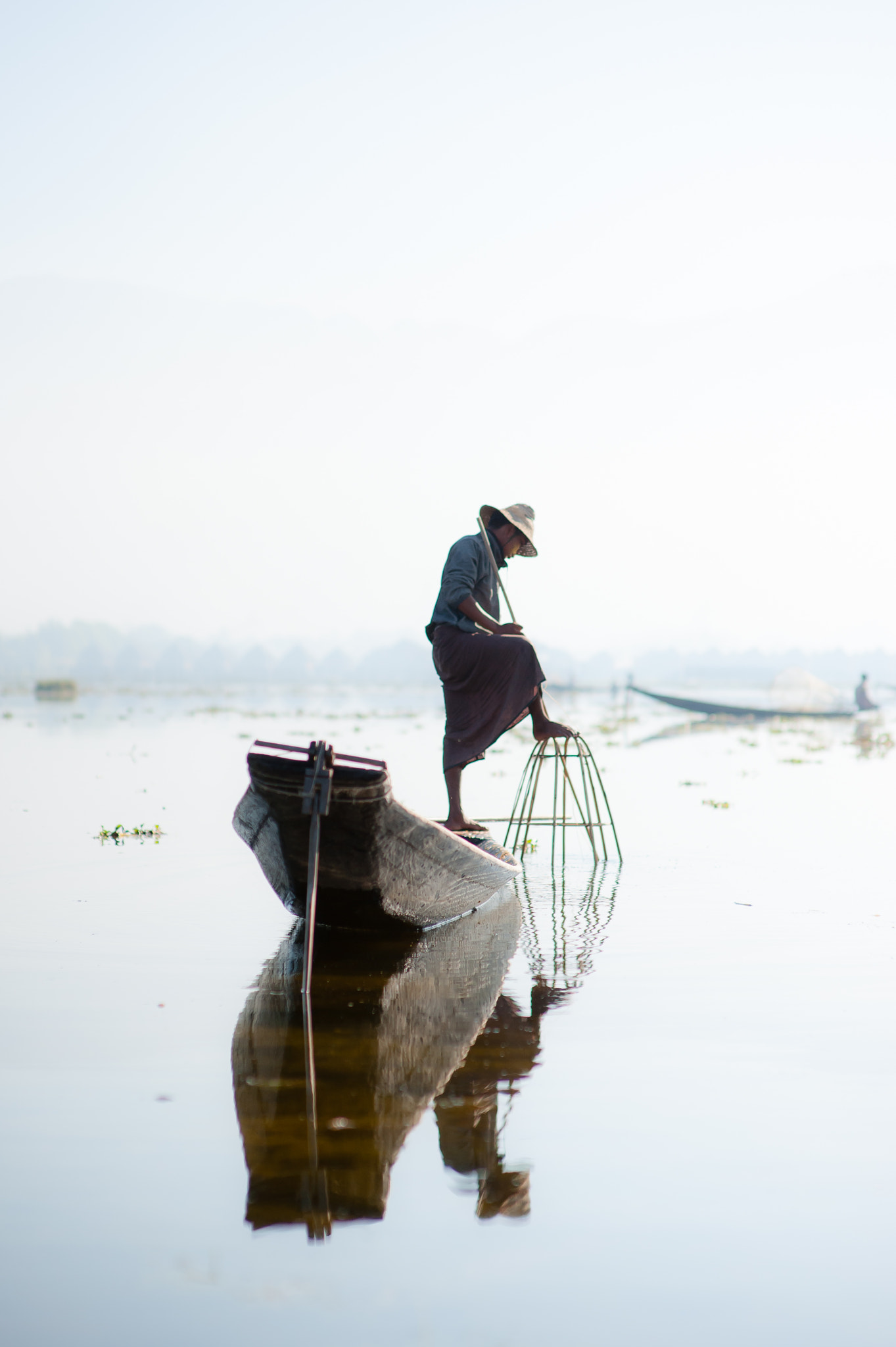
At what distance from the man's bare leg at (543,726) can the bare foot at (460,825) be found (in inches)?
25.3

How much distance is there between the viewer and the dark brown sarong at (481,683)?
6.36 m

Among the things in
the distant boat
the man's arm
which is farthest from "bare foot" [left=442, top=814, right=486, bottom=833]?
the distant boat

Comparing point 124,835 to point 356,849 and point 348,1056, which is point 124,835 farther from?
point 348,1056

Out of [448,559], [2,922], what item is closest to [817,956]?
[448,559]

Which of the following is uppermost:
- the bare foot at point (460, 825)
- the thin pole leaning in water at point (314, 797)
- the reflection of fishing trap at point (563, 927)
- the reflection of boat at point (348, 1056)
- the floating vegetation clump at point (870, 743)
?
the thin pole leaning in water at point (314, 797)

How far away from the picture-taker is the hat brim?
654 centimetres

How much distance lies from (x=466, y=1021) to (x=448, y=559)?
305cm

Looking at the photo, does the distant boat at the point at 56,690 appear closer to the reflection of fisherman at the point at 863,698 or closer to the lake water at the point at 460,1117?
the reflection of fisherman at the point at 863,698

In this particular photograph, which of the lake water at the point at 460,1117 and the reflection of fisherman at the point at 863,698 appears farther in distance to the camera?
the reflection of fisherman at the point at 863,698

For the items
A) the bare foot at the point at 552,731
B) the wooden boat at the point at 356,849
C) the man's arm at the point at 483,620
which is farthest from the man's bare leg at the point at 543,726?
the wooden boat at the point at 356,849

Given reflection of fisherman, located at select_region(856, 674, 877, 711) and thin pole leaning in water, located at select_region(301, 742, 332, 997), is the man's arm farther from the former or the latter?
reflection of fisherman, located at select_region(856, 674, 877, 711)

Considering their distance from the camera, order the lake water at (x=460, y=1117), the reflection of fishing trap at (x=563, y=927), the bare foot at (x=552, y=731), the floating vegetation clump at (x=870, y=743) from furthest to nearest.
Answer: the floating vegetation clump at (x=870, y=743), the bare foot at (x=552, y=731), the reflection of fishing trap at (x=563, y=927), the lake water at (x=460, y=1117)

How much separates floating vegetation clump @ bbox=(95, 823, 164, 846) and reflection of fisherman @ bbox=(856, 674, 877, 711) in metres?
22.5

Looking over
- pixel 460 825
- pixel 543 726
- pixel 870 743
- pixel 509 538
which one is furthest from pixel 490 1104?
pixel 870 743
